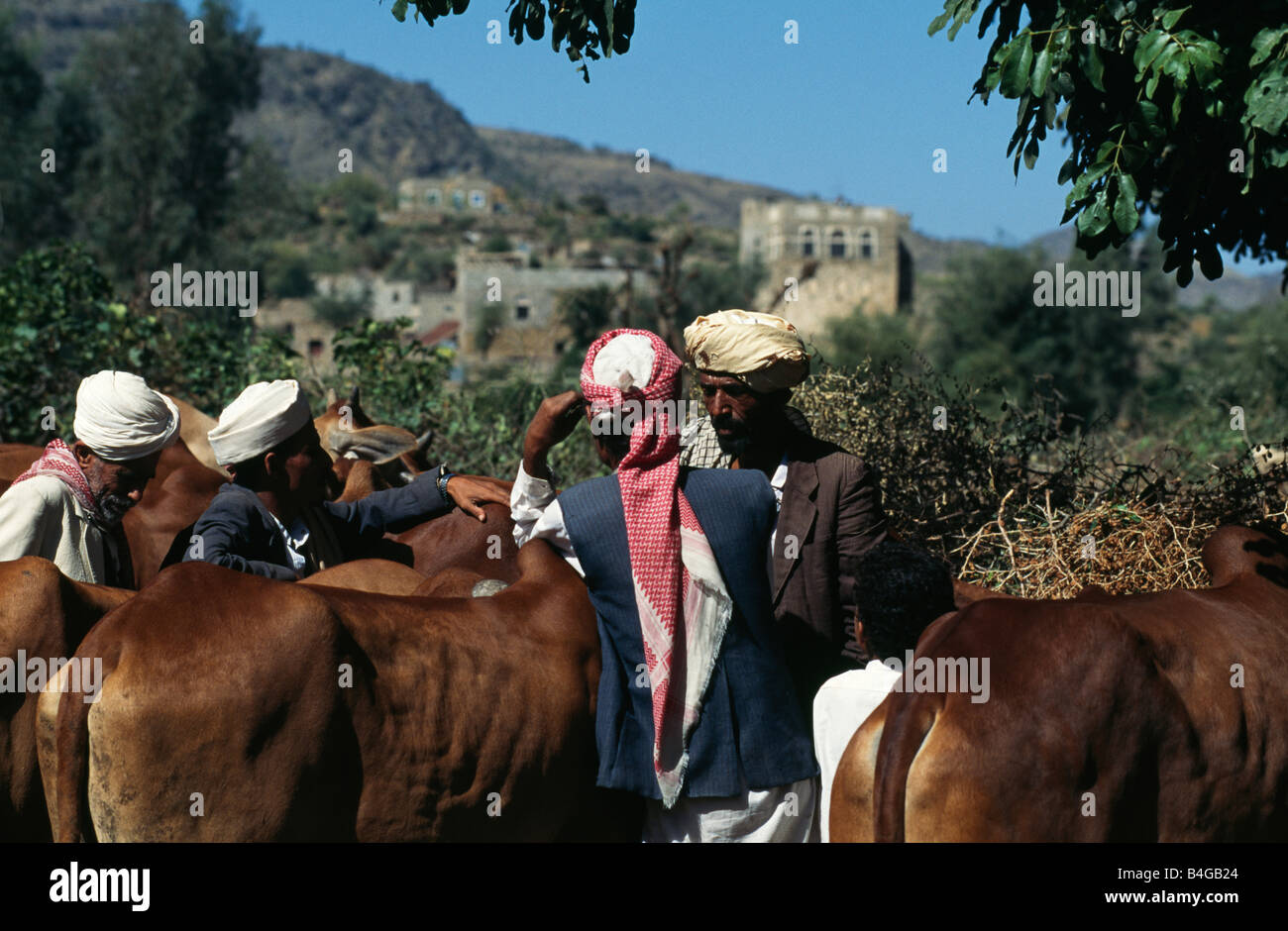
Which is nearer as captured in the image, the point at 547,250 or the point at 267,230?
the point at 267,230

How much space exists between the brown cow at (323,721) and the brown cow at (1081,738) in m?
0.65

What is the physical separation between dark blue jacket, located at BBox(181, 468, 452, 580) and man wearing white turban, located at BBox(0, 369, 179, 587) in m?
0.27

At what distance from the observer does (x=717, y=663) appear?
2936 mm

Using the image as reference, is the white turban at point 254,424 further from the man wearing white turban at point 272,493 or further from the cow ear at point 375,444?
the cow ear at point 375,444

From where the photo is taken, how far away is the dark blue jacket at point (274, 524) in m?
3.36

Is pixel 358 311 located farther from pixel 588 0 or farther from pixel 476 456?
pixel 588 0

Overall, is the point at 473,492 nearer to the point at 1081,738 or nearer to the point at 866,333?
the point at 1081,738

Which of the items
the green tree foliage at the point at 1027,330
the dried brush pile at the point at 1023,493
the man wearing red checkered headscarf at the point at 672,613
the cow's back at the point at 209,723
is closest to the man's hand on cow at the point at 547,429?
the man wearing red checkered headscarf at the point at 672,613

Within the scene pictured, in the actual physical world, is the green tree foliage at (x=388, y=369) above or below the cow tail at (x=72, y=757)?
above

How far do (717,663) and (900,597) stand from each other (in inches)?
16.3

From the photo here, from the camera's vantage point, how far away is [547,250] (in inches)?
3406

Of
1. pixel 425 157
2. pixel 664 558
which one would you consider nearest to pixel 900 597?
pixel 664 558
